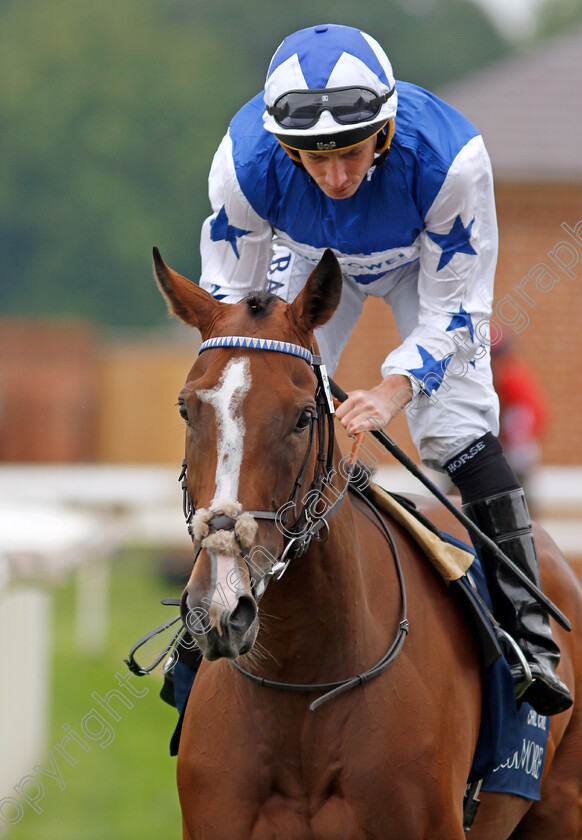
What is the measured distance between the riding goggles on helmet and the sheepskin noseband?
1221mm

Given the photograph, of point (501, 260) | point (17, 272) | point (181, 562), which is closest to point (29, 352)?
point (181, 562)

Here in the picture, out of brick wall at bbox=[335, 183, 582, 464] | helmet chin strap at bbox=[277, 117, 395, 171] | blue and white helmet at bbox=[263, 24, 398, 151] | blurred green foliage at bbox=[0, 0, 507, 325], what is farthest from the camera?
blurred green foliage at bbox=[0, 0, 507, 325]

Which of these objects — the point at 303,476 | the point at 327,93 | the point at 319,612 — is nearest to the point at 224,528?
the point at 303,476

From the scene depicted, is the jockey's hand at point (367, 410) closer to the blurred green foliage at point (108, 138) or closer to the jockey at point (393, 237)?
the jockey at point (393, 237)

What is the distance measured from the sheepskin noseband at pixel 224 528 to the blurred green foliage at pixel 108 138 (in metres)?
38.2

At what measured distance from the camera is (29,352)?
25.2 meters

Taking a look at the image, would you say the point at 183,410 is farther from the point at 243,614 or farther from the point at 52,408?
the point at 52,408

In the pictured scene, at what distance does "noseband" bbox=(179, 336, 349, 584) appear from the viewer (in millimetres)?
3025

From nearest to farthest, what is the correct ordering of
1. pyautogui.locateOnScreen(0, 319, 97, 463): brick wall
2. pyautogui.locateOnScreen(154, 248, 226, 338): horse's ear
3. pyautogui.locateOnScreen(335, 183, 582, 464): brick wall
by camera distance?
1. pyautogui.locateOnScreen(154, 248, 226, 338): horse's ear
2. pyautogui.locateOnScreen(335, 183, 582, 464): brick wall
3. pyautogui.locateOnScreen(0, 319, 97, 463): brick wall

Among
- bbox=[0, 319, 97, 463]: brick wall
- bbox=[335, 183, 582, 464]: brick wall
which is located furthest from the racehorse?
bbox=[0, 319, 97, 463]: brick wall

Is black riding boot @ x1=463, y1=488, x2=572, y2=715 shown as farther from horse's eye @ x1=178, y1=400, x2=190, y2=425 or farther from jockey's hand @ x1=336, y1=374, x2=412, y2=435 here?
horse's eye @ x1=178, y1=400, x2=190, y2=425

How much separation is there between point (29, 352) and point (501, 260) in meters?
14.4

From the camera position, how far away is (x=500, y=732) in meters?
3.91

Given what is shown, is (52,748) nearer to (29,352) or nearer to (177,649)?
(177,649)
